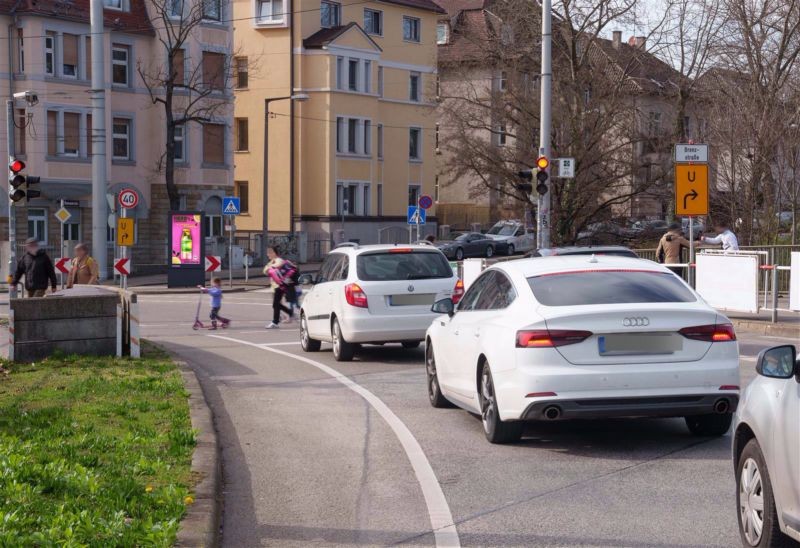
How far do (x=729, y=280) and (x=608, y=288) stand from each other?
1314cm

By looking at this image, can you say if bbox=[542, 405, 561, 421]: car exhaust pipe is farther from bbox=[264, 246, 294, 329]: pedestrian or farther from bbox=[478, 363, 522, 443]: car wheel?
bbox=[264, 246, 294, 329]: pedestrian

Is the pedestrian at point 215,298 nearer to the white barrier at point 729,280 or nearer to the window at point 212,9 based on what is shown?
the white barrier at point 729,280

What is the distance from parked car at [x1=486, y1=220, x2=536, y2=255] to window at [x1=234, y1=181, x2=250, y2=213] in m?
13.2

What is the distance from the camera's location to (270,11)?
63031mm

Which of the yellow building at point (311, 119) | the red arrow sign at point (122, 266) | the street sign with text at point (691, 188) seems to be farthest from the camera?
the yellow building at point (311, 119)

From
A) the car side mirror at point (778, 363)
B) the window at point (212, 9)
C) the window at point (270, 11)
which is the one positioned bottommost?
the car side mirror at point (778, 363)

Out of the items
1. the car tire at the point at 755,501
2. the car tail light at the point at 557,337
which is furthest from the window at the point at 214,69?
the car tire at the point at 755,501

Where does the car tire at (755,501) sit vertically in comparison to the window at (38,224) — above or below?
below

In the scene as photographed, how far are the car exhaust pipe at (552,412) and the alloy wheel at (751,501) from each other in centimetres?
278

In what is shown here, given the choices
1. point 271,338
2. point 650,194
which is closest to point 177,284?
point 650,194

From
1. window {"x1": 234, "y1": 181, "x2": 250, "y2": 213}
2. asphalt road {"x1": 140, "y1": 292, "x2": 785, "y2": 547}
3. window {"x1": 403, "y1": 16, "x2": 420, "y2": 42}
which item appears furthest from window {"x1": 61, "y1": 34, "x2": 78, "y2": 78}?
asphalt road {"x1": 140, "y1": 292, "x2": 785, "y2": 547}

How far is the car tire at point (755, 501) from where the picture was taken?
561 centimetres

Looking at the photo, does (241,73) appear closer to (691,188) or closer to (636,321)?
(691,188)

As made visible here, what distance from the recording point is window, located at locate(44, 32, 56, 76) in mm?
49375
